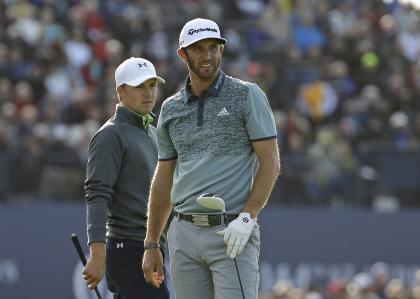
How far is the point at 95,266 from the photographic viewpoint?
28.4 ft

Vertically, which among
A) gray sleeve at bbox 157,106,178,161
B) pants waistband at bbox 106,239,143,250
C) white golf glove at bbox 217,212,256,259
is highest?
gray sleeve at bbox 157,106,178,161

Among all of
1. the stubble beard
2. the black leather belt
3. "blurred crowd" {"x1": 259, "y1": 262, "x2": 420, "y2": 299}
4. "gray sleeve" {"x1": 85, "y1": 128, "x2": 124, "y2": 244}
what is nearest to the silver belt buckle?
the black leather belt

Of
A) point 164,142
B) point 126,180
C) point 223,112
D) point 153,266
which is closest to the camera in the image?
point 223,112

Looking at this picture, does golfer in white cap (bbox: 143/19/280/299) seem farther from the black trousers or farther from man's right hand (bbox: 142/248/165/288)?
the black trousers

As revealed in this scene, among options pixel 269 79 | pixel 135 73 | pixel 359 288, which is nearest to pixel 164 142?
pixel 135 73

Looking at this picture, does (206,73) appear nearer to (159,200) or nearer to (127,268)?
(159,200)

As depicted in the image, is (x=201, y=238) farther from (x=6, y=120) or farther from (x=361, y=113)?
(x=361, y=113)

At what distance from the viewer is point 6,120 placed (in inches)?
748

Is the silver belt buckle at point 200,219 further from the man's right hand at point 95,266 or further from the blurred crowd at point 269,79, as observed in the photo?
the blurred crowd at point 269,79

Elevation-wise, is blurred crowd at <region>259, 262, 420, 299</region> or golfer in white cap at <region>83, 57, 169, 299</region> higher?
golfer in white cap at <region>83, 57, 169, 299</region>

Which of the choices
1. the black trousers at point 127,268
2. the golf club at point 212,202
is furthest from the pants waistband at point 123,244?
the golf club at point 212,202

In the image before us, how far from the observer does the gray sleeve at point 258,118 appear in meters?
7.89

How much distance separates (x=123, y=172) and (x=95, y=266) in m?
0.75

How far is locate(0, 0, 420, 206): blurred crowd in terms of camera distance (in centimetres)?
1925
